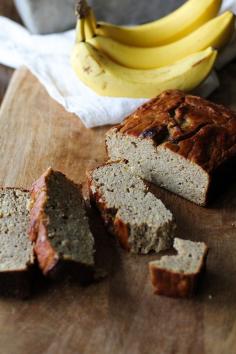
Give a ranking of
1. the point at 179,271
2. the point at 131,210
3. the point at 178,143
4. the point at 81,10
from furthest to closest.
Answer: the point at 81,10 < the point at 178,143 < the point at 131,210 < the point at 179,271

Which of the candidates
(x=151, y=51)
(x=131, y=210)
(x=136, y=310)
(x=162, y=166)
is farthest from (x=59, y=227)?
(x=151, y=51)

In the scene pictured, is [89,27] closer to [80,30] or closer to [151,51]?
[80,30]

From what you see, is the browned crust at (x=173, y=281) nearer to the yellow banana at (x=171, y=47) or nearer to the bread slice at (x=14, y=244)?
the bread slice at (x=14, y=244)

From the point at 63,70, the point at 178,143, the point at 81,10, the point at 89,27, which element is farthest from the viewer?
the point at 63,70

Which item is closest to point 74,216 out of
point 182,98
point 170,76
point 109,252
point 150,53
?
point 109,252

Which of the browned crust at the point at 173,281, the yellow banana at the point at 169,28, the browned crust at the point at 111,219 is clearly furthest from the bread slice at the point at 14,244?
the yellow banana at the point at 169,28
